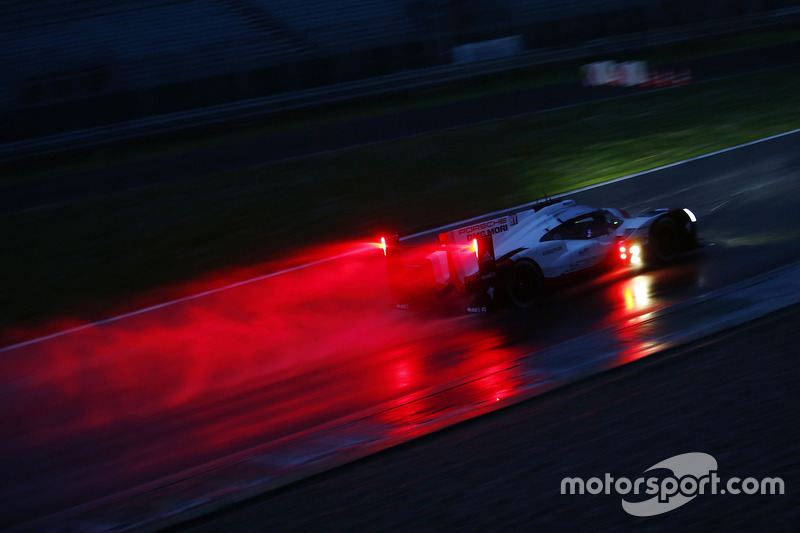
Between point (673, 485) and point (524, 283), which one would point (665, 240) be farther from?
point (673, 485)

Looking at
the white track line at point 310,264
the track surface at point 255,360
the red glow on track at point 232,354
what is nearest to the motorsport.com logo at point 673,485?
the track surface at point 255,360

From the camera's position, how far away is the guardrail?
20.9 meters

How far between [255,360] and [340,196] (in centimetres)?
721

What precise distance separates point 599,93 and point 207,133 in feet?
34.6

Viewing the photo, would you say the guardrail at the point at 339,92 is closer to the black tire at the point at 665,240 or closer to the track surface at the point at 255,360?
the track surface at the point at 255,360

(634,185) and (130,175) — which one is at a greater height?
(130,175)

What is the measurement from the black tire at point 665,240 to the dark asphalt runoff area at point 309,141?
9.52 meters

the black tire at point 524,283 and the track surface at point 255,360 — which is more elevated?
the black tire at point 524,283

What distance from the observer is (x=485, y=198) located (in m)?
15.8

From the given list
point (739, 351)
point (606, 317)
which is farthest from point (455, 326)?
point (739, 351)

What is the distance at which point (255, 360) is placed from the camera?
31.2 feet

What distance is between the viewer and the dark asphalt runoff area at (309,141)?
17.4m

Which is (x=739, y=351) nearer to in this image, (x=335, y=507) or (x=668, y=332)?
(x=668, y=332)

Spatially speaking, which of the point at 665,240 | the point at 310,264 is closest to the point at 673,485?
the point at 665,240
